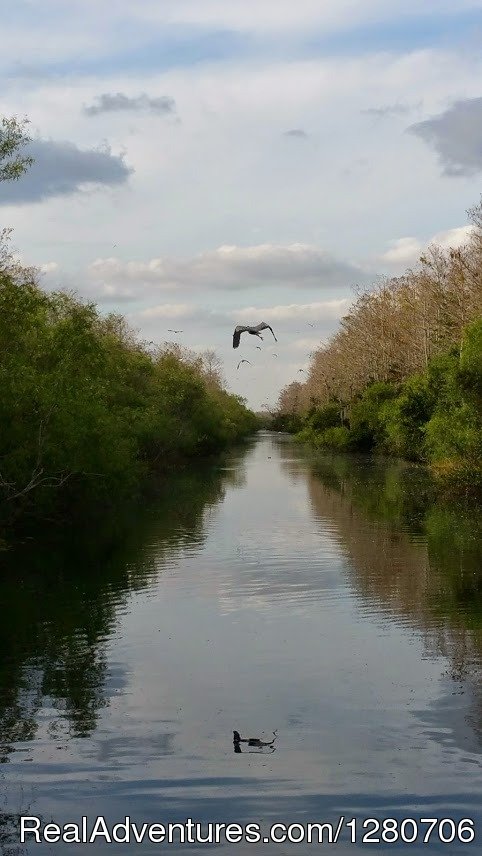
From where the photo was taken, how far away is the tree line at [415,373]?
47031 millimetres

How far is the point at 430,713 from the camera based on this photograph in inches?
555

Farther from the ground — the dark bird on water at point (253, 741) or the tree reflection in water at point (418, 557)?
the tree reflection in water at point (418, 557)

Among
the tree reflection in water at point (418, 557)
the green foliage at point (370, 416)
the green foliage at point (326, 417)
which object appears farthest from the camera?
the green foliage at point (326, 417)

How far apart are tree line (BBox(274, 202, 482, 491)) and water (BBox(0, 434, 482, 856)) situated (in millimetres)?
14373

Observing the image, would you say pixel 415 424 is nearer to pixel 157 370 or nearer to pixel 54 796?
pixel 157 370

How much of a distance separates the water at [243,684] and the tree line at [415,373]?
14.4 meters

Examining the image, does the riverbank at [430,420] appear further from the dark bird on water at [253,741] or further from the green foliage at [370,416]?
the dark bird on water at [253,741]

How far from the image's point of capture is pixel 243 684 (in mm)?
15773

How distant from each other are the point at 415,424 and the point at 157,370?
1999cm

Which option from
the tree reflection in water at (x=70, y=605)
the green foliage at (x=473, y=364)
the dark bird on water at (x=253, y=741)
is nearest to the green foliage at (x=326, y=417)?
the green foliage at (x=473, y=364)

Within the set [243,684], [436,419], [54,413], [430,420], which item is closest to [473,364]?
[436,419]

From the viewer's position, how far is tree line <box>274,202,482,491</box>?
154 ft

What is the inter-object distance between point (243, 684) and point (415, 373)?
70.0 meters

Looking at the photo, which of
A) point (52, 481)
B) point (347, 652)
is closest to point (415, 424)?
point (52, 481)
